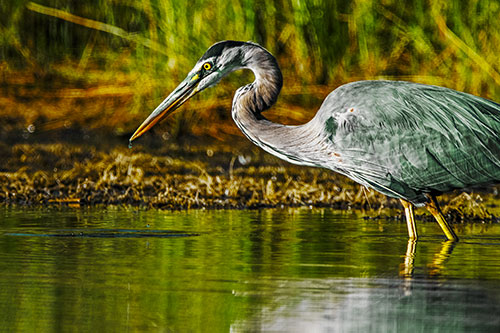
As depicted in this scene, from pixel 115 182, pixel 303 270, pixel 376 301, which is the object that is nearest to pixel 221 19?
pixel 115 182

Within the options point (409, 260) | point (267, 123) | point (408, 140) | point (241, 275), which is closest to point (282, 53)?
point (267, 123)

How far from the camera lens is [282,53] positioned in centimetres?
1251

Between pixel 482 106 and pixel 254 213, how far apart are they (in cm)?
223

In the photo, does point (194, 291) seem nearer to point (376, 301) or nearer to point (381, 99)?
point (376, 301)

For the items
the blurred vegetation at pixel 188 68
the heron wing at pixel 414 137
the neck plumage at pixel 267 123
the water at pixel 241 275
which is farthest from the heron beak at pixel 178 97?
the blurred vegetation at pixel 188 68

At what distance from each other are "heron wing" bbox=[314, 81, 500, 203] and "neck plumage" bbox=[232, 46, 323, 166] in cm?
21

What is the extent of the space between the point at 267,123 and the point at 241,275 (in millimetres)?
2305

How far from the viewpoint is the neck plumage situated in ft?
24.3

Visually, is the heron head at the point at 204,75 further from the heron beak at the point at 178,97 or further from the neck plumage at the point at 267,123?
the neck plumage at the point at 267,123

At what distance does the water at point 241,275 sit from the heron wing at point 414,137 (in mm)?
433

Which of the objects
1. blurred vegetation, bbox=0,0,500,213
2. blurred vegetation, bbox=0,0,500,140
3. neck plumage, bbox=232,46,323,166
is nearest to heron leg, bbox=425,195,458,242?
neck plumage, bbox=232,46,323,166

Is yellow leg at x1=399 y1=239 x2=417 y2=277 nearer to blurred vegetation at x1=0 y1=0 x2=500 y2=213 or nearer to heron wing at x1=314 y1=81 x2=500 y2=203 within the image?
heron wing at x1=314 y1=81 x2=500 y2=203

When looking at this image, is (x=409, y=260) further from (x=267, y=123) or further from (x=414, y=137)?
(x=267, y=123)

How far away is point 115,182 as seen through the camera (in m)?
9.88
